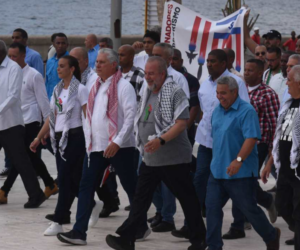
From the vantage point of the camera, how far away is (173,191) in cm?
809

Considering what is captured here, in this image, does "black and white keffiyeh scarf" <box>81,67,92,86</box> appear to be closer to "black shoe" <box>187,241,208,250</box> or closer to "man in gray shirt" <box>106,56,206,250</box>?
"man in gray shirt" <box>106,56,206,250</box>

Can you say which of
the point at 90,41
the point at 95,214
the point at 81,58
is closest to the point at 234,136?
the point at 95,214

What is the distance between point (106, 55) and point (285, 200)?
2.12 meters

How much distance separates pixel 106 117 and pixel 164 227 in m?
1.37

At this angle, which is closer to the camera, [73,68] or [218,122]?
[218,122]

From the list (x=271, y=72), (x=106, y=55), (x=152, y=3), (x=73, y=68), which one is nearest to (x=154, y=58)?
(x=106, y=55)

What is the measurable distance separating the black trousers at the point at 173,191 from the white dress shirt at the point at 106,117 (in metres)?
0.47

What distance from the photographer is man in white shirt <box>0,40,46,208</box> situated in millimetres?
10094

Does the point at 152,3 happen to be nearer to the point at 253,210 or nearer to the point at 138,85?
the point at 138,85

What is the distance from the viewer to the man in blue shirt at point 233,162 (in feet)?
25.1

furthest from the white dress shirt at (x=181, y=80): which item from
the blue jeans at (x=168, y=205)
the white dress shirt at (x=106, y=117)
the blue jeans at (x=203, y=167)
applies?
the blue jeans at (x=168, y=205)

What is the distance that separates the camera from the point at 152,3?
15.9 meters

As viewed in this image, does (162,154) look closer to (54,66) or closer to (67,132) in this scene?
(67,132)

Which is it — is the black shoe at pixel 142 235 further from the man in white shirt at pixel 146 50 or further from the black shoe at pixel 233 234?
the man in white shirt at pixel 146 50
